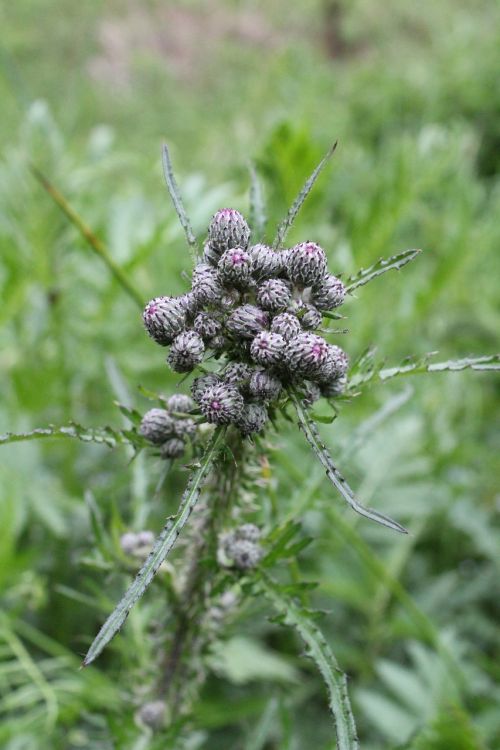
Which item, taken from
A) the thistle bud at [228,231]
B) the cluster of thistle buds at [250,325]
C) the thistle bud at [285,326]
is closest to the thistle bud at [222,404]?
the cluster of thistle buds at [250,325]

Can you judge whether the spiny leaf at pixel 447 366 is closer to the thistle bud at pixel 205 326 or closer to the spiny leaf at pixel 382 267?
the spiny leaf at pixel 382 267

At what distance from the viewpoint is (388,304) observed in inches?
133

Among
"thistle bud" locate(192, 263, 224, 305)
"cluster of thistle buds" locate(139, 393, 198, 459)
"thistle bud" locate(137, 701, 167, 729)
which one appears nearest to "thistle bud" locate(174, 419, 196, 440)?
"cluster of thistle buds" locate(139, 393, 198, 459)

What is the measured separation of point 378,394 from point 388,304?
422 mm

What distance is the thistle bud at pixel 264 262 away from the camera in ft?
3.96

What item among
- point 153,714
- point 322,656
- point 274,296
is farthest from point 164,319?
point 153,714

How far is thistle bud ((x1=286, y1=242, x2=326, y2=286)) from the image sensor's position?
46.3 inches

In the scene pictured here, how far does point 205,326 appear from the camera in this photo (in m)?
1.18

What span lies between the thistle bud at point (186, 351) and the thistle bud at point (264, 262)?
141 mm

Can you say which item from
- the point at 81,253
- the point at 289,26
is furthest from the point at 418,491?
the point at 289,26

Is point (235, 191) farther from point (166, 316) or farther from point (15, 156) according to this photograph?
point (166, 316)

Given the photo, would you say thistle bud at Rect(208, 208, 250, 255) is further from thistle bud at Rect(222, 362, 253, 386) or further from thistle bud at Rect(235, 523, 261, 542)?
thistle bud at Rect(235, 523, 261, 542)

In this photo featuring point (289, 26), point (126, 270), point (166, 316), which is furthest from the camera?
point (289, 26)

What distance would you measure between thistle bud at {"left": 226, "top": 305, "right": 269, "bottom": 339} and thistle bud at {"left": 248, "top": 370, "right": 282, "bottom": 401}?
0.06 m
